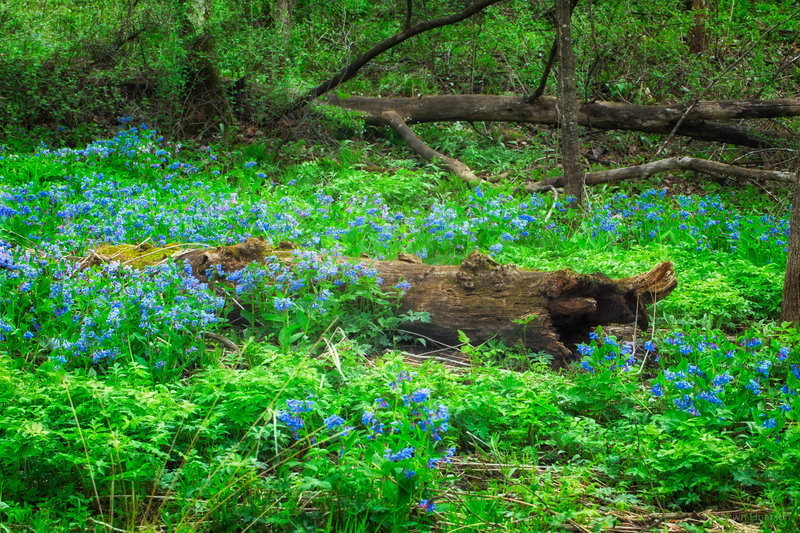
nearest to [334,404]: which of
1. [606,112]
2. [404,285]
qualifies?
[404,285]

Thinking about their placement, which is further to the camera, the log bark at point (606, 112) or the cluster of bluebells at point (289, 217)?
the log bark at point (606, 112)

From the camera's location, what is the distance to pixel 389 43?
875 centimetres

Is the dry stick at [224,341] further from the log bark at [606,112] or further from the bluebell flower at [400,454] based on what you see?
the log bark at [606,112]

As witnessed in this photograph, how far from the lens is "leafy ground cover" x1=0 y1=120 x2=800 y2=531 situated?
2258mm

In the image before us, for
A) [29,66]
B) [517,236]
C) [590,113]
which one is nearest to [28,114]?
[29,66]

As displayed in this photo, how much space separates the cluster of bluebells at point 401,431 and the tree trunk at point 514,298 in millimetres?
1357

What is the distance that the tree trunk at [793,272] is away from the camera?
13.0ft

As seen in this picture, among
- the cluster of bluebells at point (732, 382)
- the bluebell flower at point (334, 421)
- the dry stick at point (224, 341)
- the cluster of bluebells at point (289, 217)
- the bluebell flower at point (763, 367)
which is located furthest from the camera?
the cluster of bluebells at point (289, 217)

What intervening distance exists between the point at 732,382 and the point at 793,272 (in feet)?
4.36

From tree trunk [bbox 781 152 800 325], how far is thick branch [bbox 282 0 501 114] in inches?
207

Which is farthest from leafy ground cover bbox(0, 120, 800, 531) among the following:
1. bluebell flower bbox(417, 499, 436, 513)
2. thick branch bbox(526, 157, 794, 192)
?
thick branch bbox(526, 157, 794, 192)

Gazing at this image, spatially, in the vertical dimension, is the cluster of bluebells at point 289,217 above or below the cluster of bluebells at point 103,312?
above

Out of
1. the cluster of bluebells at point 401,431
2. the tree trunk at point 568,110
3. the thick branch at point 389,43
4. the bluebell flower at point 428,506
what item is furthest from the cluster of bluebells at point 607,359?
the thick branch at point 389,43

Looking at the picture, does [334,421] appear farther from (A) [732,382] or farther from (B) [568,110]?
(B) [568,110]
